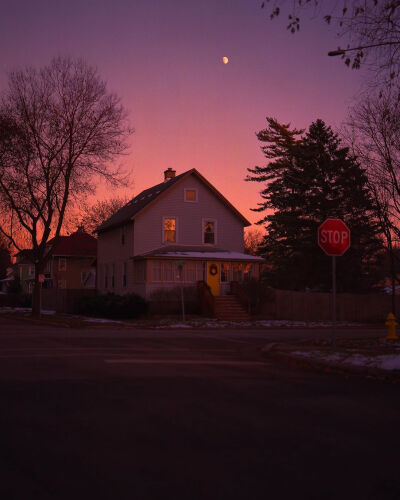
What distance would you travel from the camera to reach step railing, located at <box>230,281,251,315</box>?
36456 millimetres

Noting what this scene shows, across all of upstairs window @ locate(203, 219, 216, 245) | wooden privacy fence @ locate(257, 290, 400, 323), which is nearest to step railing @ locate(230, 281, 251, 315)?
wooden privacy fence @ locate(257, 290, 400, 323)

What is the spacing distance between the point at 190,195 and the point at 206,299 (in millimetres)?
8155

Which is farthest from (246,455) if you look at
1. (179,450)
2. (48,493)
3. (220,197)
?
(220,197)

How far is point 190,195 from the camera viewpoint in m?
41.0

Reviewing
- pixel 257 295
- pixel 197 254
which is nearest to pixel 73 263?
pixel 197 254

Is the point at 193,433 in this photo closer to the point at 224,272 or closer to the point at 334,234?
the point at 334,234

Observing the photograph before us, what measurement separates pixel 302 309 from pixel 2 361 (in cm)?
2783

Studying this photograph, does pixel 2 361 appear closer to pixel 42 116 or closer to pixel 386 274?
pixel 42 116

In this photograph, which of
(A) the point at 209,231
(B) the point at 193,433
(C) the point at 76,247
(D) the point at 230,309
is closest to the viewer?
(B) the point at 193,433

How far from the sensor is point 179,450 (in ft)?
18.8

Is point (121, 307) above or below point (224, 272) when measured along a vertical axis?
below

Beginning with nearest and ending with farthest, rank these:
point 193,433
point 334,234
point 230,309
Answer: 1. point 193,433
2. point 334,234
3. point 230,309

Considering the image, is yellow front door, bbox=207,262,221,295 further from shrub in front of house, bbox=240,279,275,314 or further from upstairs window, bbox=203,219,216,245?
upstairs window, bbox=203,219,216,245

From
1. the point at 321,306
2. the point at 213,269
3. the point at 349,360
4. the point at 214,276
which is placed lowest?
the point at 349,360
